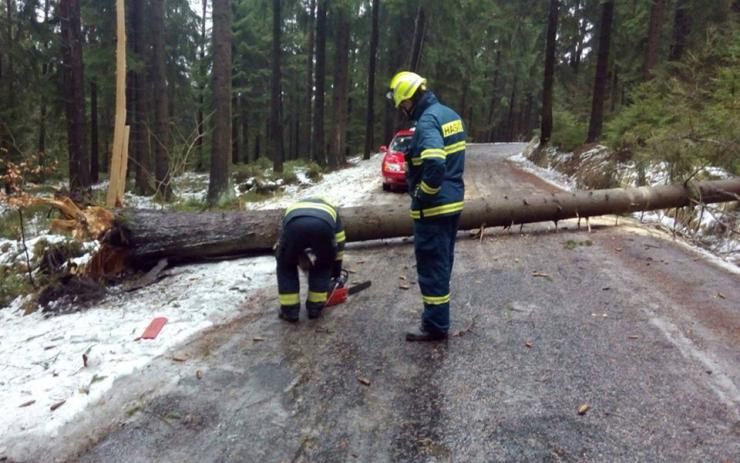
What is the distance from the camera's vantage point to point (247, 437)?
3008mm

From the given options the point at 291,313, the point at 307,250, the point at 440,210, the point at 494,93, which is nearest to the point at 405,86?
the point at 440,210

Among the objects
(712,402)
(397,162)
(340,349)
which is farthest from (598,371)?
(397,162)

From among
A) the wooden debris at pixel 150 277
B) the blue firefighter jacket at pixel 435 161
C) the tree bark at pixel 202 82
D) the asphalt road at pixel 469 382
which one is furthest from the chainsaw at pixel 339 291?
the tree bark at pixel 202 82

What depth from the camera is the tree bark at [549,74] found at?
18958 mm

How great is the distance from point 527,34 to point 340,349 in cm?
2205

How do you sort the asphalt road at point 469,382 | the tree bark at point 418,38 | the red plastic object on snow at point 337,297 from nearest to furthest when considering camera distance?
the asphalt road at point 469,382
the red plastic object on snow at point 337,297
the tree bark at point 418,38

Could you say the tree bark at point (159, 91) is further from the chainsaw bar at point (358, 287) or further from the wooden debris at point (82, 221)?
the chainsaw bar at point (358, 287)

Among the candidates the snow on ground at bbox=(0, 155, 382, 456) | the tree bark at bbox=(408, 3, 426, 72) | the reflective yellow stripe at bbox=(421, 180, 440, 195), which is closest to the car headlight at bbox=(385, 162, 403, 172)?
the snow on ground at bbox=(0, 155, 382, 456)

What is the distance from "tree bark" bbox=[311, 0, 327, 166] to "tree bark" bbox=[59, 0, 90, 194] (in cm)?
966

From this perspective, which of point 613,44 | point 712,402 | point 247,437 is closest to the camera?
point 247,437

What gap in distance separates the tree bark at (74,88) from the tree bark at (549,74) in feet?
54.6

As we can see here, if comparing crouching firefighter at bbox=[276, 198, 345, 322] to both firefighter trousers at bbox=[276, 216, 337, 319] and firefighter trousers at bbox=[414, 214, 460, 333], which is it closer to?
firefighter trousers at bbox=[276, 216, 337, 319]

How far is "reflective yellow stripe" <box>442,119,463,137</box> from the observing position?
4.18 meters

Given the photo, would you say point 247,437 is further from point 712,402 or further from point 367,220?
point 367,220
